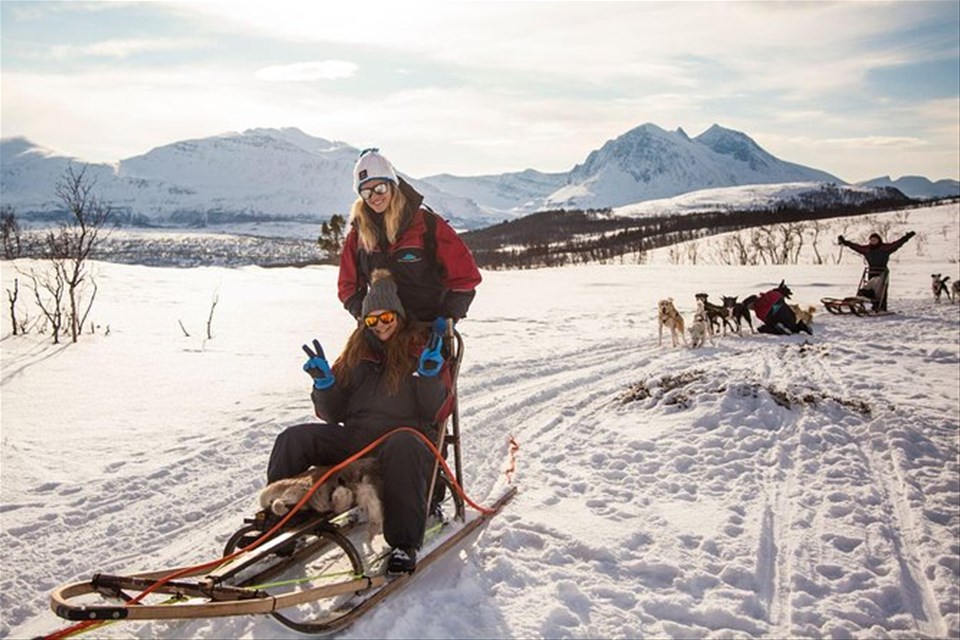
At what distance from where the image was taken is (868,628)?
321 cm

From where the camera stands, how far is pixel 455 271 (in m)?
4.19

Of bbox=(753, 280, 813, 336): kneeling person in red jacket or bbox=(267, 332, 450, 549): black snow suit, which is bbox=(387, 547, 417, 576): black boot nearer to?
bbox=(267, 332, 450, 549): black snow suit

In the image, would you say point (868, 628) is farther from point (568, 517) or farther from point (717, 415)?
point (717, 415)

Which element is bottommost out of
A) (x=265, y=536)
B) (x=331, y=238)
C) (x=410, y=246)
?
(x=265, y=536)

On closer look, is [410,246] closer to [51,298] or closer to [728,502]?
[728,502]

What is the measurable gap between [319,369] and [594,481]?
97.7 inches

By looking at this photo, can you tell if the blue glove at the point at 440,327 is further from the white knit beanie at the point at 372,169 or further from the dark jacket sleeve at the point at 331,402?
the white knit beanie at the point at 372,169

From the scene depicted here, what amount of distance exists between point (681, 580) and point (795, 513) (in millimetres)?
1359

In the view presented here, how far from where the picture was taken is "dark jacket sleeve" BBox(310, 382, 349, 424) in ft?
12.5

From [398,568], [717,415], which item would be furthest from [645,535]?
[717,415]

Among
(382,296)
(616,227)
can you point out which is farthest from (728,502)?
(616,227)

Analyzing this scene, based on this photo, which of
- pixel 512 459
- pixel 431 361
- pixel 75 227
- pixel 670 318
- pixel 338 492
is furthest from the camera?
pixel 75 227

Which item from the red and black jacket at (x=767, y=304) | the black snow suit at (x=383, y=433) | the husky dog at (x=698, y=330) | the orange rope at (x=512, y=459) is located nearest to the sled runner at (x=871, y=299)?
the red and black jacket at (x=767, y=304)

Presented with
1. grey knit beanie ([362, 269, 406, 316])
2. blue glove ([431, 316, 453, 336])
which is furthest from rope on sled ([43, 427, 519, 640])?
grey knit beanie ([362, 269, 406, 316])
